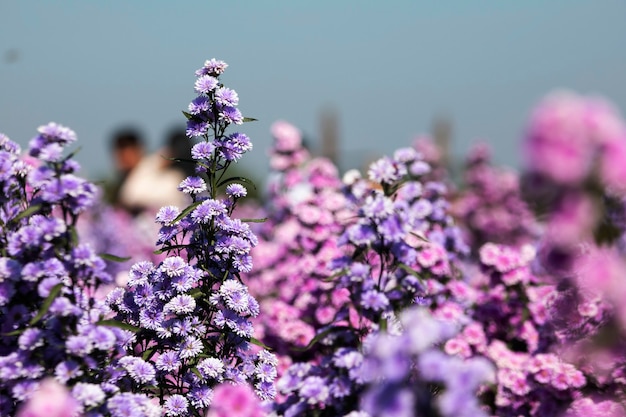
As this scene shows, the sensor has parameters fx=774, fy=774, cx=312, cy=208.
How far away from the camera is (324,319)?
520cm

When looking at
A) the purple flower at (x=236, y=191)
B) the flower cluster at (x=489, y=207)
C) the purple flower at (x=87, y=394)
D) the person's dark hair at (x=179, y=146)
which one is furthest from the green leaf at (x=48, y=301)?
the person's dark hair at (x=179, y=146)

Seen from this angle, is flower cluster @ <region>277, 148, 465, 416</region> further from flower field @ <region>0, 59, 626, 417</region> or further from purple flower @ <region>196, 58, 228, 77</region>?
purple flower @ <region>196, 58, 228, 77</region>

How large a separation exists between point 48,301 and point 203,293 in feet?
2.71

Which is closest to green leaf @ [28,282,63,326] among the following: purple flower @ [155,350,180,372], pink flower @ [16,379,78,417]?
pink flower @ [16,379,78,417]

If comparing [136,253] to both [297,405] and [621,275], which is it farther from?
[621,275]

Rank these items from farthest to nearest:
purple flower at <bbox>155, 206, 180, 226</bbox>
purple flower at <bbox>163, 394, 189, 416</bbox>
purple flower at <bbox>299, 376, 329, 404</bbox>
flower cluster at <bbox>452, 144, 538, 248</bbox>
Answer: flower cluster at <bbox>452, 144, 538, 248</bbox> → purple flower at <bbox>155, 206, 180, 226</bbox> → purple flower at <bbox>163, 394, 189, 416</bbox> → purple flower at <bbox>299, 376, 329, 404</bbox>

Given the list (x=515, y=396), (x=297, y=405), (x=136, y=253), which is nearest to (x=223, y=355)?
(x=297, y=405)

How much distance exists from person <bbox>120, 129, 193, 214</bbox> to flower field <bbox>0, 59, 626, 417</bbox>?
7.41 meters

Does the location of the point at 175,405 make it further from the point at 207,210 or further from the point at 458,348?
the point at 458,348

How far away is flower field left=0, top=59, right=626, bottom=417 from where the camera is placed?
216 centimetres

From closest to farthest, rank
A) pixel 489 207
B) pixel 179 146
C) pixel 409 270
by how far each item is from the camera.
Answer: pixel 409 270, pixel 489 207, pixel 179 146

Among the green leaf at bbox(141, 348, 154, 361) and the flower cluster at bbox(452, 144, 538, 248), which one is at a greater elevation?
the flower cluster at bbox(452, 144, 538, 248)

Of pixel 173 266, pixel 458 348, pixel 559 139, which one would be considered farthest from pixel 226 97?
pixel 458 348

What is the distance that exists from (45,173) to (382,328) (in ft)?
4.37
